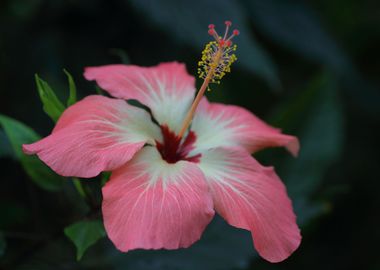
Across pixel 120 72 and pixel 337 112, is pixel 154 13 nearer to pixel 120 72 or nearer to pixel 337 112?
pixel 120 72

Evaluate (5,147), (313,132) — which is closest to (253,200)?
(5,147)

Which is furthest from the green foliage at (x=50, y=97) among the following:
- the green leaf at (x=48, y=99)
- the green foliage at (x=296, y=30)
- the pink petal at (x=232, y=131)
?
the green foliage at (x=296, y=30)

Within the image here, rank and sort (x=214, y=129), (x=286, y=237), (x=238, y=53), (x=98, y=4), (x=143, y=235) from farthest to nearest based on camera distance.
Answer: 1. (x=98, y=4)
2. (x=238, y=53)
3. (x=214, y=129)
4. (x=286, y=237)
5. (x=143, y=235)

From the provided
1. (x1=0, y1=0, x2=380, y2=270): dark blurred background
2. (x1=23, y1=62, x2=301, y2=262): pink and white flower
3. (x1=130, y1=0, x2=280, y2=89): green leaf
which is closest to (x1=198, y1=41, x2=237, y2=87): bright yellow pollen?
(x1=23, y1=62, x2=301, y2=262): pink and white flower

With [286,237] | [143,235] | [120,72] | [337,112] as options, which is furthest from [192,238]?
[337,112]

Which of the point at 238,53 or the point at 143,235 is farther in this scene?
the point at 238,53

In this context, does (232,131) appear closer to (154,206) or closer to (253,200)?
(253,200)

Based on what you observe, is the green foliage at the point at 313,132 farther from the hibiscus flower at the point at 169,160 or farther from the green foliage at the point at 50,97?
the green foliage at the point at 50,97

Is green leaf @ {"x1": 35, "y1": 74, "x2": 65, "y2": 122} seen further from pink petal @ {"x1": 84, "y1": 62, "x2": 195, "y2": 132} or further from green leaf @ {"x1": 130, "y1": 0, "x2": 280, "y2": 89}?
green leaf @ {"x1": 130, "y1": 0, "x2": 280, "y2": 89}
